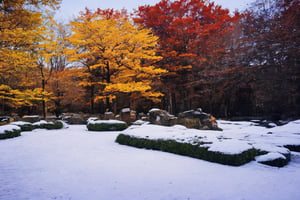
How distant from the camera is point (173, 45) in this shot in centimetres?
1692

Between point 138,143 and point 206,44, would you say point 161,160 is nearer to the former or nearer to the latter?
point 138,143

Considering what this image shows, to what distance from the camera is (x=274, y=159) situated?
14.9ft

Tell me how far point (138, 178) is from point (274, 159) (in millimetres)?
3264

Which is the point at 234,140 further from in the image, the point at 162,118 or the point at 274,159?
the point at 162,118

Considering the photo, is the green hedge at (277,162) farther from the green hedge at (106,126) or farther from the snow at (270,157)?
the green hedge at (106,126)

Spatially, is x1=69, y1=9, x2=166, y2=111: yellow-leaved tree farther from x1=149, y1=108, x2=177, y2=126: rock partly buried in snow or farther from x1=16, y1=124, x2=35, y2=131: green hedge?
x1=16, y1=124, x2=35, y2=131: green hedge

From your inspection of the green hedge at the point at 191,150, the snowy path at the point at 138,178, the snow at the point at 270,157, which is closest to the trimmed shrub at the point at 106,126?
the green hedge at the point at 191,150

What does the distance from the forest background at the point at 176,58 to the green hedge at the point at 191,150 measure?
6676 mm

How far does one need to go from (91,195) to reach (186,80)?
51.6 ft

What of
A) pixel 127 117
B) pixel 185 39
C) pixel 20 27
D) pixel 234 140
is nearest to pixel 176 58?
pixel 185 39

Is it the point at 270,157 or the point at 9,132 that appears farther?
the point at 9,132

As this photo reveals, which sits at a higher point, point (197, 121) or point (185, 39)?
point (185, 39)

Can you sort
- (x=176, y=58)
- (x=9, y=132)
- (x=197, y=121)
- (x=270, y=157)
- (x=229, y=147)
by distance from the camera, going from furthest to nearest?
(x=176, y=58) → (x=197, y=121) → (x=9, y=132) → (x=229, y=147) → (x=270, y=157)

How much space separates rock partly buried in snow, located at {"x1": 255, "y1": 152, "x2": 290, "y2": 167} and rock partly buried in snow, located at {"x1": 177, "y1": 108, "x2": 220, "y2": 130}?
20.4 ft
